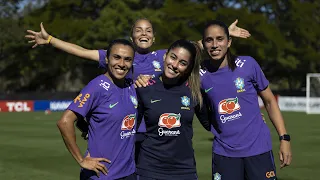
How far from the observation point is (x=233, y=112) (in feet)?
18.4

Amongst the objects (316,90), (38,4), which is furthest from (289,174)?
(38,4)

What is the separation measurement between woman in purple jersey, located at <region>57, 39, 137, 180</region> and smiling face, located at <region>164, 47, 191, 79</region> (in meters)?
0.37

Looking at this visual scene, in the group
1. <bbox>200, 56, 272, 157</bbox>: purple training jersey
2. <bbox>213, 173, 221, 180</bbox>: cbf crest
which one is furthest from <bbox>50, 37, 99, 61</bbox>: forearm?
<bbox>213, 173, 221, 180</bbox>: cbf crest

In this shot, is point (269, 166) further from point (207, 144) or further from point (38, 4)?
point (38, 4)

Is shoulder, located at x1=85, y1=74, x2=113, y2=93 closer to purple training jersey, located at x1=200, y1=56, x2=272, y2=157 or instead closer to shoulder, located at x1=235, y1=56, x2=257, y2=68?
purple training jersey, located at x1=200, y1=56, x2=272, y2=157

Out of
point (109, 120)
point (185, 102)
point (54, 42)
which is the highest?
point (54, 42)

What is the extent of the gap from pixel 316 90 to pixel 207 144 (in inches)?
1026

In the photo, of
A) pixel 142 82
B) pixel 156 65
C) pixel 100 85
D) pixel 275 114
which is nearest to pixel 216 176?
pixel 275 114

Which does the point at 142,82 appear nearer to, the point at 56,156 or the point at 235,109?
the point at 235,109

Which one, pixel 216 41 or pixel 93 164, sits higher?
pixel 216 41

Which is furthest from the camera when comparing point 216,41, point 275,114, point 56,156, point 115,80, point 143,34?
point 56,156

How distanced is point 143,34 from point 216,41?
5.98ft

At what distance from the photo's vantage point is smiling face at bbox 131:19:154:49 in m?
7.14

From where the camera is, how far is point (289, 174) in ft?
40.0
